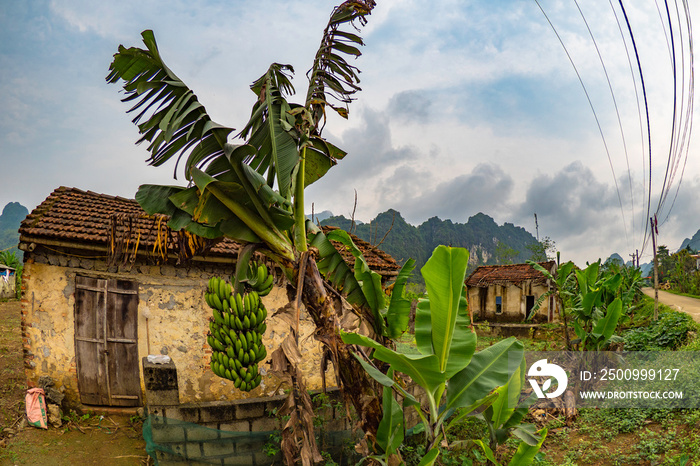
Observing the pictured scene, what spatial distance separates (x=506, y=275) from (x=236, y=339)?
54.0ft

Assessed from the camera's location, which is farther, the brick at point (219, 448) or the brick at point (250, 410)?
the brick at point (250, 410)

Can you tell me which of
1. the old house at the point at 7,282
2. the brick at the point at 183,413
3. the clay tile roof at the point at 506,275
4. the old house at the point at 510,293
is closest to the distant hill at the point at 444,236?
the clay tile roof at the point at 506,275

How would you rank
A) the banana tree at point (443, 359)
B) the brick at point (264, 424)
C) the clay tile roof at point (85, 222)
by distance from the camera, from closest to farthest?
the banana tree at point (443, 359) < the brick at point (264, 424) < the clay tile roof at point (85, 222)

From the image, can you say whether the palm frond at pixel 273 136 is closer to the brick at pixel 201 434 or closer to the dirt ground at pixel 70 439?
the brick at pixel 201 434

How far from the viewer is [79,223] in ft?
22.8

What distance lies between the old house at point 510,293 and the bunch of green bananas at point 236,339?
557 inches

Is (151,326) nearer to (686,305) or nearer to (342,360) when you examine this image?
(342,360)

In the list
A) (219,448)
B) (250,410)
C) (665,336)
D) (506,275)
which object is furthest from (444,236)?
(219,448)

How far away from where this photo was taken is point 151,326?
7059 mm

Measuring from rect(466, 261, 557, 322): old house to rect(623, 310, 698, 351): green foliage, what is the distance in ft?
24.6

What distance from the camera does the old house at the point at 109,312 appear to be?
6715 millimetres

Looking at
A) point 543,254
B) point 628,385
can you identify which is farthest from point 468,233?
point 628,385

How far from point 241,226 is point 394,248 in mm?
37847

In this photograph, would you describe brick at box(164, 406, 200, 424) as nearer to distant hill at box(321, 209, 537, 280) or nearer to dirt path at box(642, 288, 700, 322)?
dirt path at box(642, 288, 700, 322)
